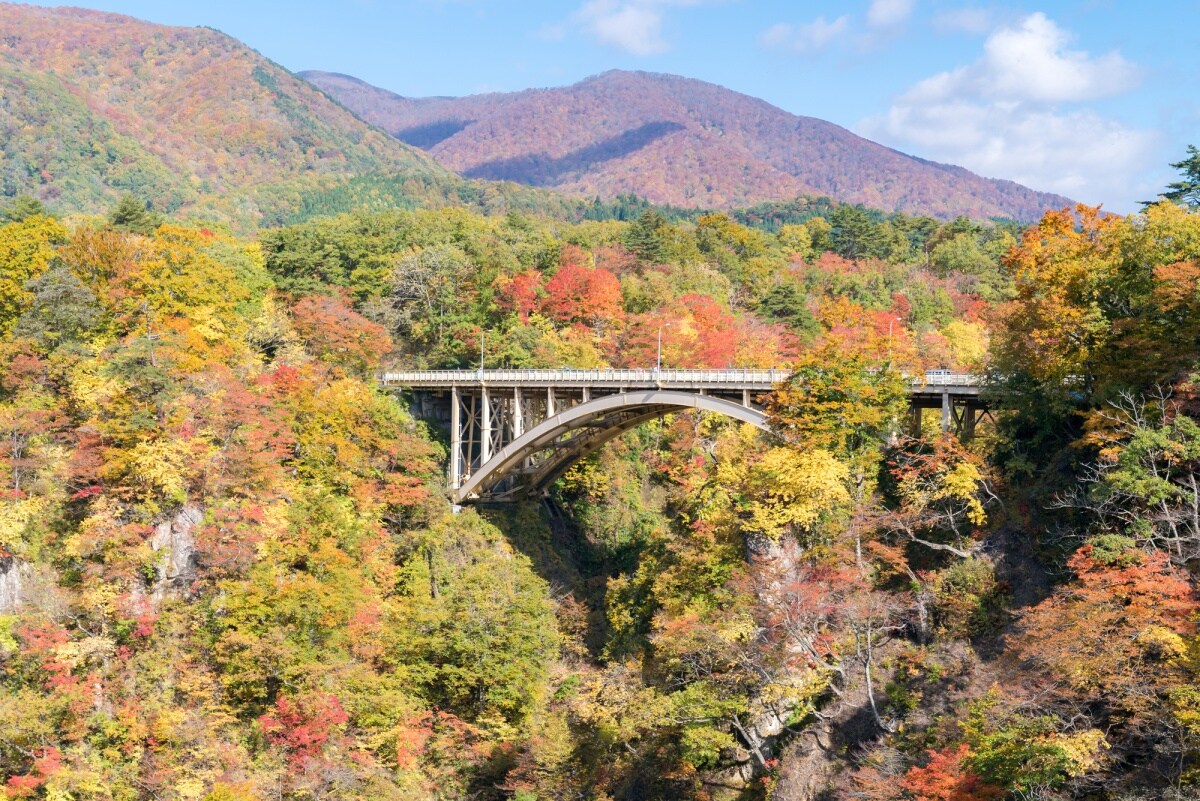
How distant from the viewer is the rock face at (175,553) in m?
31.2

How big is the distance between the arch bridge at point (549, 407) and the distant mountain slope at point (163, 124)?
255 ft

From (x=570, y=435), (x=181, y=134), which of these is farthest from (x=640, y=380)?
(x=181, y=134)

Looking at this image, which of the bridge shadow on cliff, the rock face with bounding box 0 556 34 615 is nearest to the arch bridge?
the bridge shadow on cliff

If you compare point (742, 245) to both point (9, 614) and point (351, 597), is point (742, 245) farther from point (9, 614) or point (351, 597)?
point (9, 614)

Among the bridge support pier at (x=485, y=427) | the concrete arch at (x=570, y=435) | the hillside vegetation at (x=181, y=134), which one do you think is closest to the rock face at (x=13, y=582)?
the concrete arch at (x=570, y=435)

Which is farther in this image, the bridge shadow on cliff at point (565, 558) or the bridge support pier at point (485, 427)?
the bridge support pier at point (485, 427)

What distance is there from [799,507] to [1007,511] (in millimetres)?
5740

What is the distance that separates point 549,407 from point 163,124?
130509mm

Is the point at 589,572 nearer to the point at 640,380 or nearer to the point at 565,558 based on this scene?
the point at 565,558

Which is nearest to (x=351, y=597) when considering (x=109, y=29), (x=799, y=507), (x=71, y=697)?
(x=71, y=697)

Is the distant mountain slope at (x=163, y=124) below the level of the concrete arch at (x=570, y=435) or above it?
above

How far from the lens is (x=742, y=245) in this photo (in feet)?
258

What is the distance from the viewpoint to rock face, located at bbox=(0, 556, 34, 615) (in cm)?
3128

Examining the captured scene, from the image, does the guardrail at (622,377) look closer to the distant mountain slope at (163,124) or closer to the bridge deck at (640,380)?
the bridge deck at (640,380)
